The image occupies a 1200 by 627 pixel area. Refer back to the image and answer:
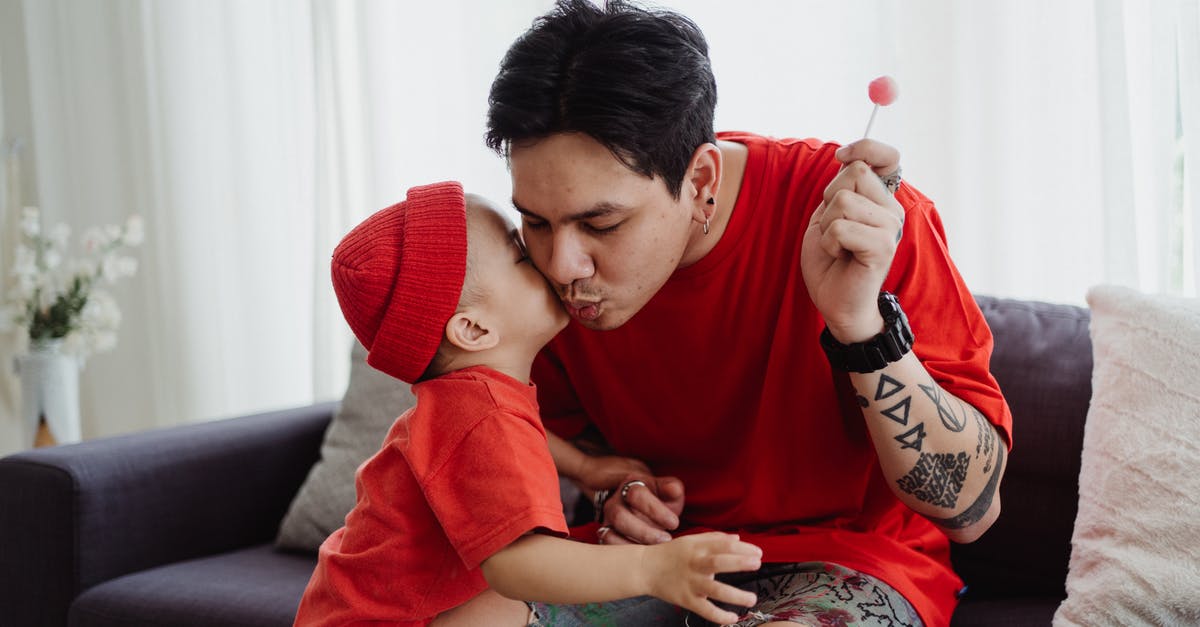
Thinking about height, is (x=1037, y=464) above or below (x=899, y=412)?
below

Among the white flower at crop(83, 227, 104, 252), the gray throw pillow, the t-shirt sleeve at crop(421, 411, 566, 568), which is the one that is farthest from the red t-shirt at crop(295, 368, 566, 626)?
the white flower at crop(83, 227, 104, 252)

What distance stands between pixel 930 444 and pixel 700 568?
0.38m

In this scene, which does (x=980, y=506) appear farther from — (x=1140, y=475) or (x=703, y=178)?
(x=703, y=178)

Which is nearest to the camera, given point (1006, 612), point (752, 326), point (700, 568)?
point (700, 568)

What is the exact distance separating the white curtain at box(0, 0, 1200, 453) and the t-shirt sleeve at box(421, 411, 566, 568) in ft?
4.60

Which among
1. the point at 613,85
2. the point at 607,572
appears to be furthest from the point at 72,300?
the point at 607,572

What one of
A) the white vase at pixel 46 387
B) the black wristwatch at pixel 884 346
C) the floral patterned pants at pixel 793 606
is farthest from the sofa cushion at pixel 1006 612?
the white vase at pixel 46 387

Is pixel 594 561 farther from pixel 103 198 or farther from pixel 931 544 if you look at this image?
pixel 103 198

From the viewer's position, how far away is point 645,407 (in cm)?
156

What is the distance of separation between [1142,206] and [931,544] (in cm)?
94

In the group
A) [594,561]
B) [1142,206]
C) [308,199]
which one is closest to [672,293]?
[594,561]

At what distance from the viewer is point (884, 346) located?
121 cm

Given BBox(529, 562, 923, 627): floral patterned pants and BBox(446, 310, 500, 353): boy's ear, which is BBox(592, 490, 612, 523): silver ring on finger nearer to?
BBox(529, 562, 923, 627): floral patterned pants

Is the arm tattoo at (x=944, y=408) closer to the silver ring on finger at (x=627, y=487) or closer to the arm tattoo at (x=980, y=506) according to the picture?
the arm tattoo at (x=980, y=506)
